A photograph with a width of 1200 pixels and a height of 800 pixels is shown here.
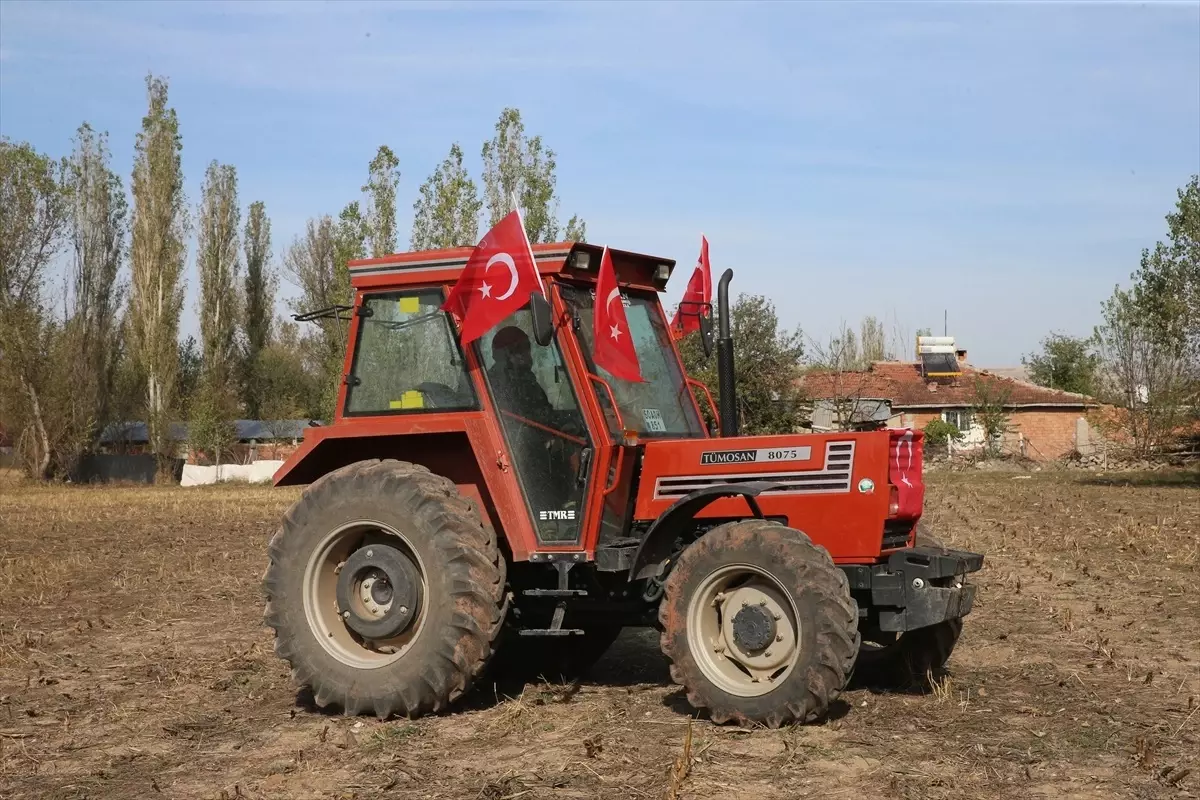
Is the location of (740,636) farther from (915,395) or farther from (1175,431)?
(915,395)

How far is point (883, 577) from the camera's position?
22.6 feet

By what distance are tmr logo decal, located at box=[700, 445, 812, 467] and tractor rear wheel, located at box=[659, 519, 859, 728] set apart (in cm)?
49

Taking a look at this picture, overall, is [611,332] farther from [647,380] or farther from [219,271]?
[219,271]

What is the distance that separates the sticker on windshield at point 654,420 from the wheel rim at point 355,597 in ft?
5.15

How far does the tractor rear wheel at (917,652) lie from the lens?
777 cm

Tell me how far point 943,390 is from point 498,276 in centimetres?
4900

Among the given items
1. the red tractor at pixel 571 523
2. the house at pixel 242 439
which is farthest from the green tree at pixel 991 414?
the red tractor at pixel 571 523

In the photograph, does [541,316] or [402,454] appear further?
[402,454]

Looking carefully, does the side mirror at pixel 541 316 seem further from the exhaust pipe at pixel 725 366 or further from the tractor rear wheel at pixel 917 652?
the tractor rear wheel at pixel 917 652

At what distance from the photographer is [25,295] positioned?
4325cm

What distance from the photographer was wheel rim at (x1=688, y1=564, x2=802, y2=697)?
667 cm

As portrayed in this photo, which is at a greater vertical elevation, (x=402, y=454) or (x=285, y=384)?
(x=285, y=384)

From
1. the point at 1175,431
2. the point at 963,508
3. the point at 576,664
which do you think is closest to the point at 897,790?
the point at 576,664

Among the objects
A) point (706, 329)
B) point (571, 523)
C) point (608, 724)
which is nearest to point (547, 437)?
point (571, 523)
